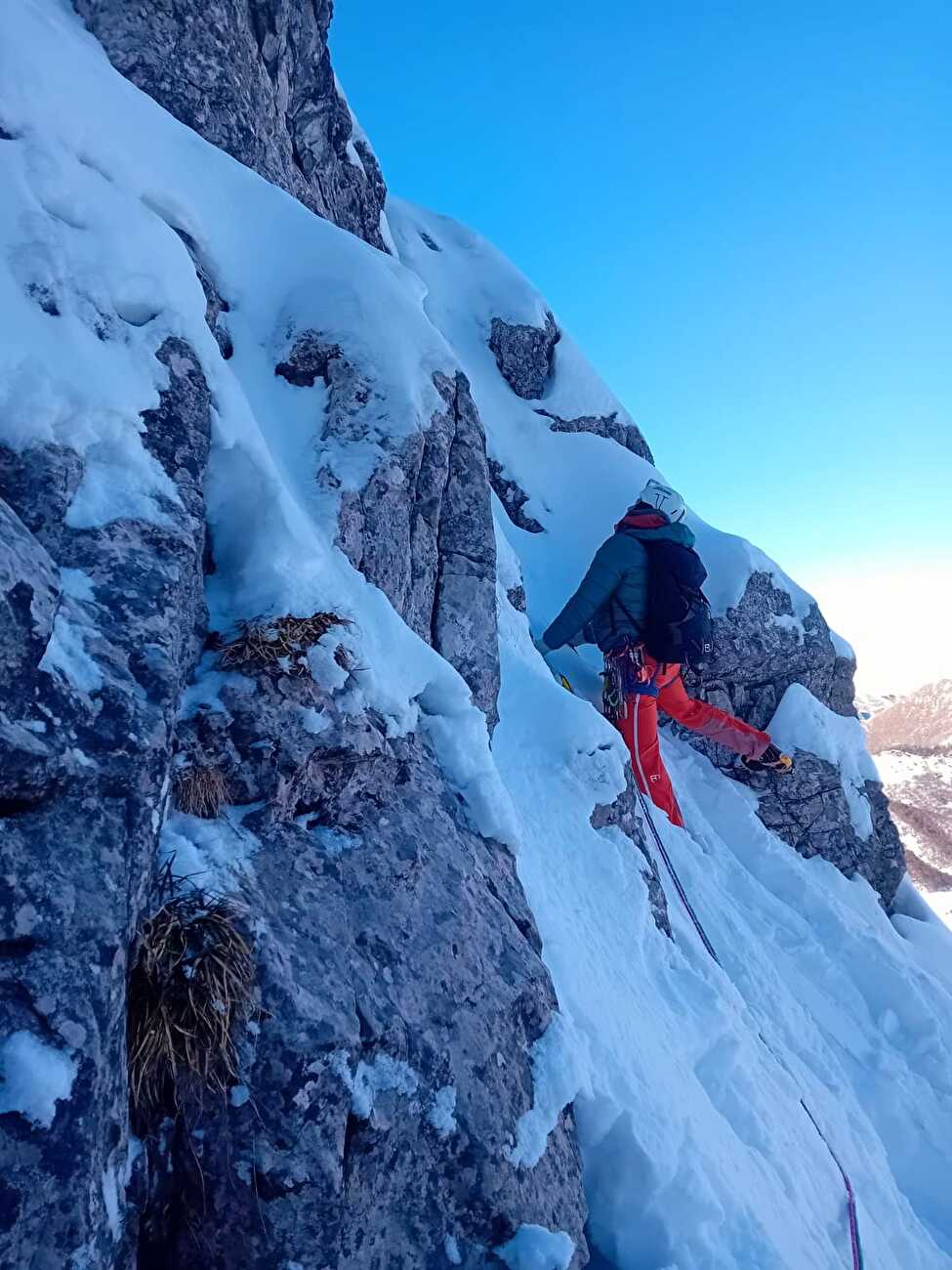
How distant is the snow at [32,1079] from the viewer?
6.52 ft

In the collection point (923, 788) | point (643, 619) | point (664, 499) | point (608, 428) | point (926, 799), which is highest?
point (608, 428)

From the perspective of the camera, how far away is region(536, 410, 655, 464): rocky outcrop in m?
13.2

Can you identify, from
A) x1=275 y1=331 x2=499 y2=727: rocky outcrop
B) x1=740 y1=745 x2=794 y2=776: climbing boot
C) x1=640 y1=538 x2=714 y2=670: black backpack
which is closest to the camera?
x1=275 y1=331 x2=499 y2=727: rocky outcrop

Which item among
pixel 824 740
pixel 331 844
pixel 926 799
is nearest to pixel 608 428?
pixel 824 740

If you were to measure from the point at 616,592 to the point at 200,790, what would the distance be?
5832 millimetres

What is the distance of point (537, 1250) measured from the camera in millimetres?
2916

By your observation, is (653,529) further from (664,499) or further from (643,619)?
(643,619)

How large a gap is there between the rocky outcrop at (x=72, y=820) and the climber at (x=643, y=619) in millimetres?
5518

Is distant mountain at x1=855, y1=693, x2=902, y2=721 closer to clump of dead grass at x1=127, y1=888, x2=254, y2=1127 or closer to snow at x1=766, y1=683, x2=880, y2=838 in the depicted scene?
snow at x1=766, y1=683, x2=880, y2=838

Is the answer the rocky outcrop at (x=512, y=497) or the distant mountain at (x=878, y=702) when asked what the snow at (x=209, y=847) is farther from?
the distant mountain at (x=878, y=702)

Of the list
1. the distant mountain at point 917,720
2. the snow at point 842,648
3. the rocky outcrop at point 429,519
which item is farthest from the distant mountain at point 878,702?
the rocky outcrop at point 429,519

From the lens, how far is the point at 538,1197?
3.13 metres

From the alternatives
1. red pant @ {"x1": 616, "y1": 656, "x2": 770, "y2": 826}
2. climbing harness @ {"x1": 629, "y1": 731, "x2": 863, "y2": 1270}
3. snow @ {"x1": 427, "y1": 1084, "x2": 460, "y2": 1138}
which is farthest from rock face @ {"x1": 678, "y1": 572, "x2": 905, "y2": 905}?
snow @ {"x1": 427, "y1": 1084, "x2": 460, "y2": 1138}

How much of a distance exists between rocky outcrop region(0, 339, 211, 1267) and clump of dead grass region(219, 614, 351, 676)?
0.28 meters
